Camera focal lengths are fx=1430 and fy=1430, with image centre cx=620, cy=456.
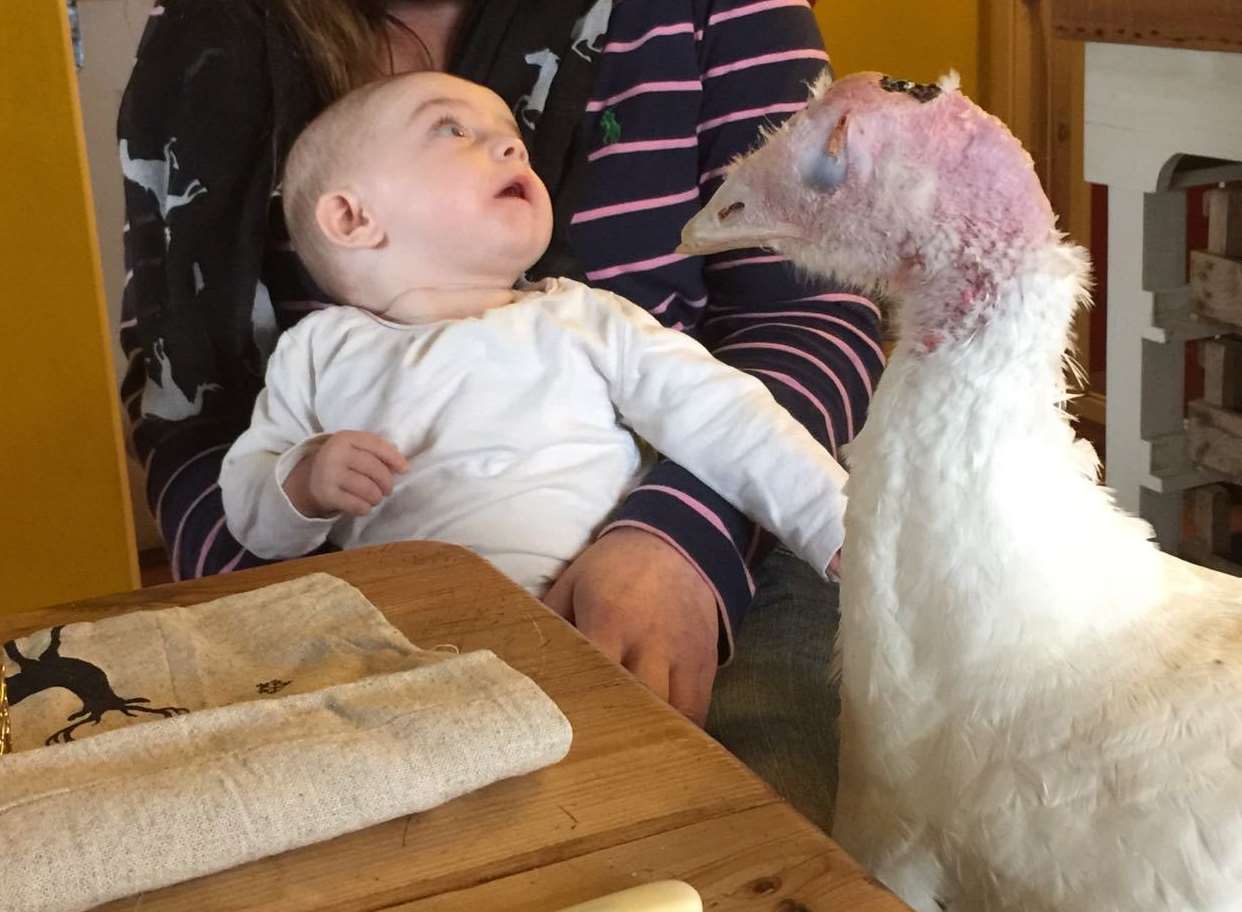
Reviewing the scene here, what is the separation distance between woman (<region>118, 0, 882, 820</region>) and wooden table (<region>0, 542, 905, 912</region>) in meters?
0.58

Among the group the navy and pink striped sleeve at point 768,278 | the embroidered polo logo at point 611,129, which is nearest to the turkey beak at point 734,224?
the navy and pink striped sleeve at point 768,278

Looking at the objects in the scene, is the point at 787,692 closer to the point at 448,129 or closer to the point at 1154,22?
the point at 448,129

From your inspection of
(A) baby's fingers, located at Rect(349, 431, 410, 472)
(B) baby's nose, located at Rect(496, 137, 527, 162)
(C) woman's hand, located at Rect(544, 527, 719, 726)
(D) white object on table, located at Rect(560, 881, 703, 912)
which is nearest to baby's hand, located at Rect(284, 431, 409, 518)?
(A) baby's fingers, located at Rect(349, 431, 410, 472)

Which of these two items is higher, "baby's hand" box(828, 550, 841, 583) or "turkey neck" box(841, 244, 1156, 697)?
"turkey neck" box(841, 244, 1156, 697)

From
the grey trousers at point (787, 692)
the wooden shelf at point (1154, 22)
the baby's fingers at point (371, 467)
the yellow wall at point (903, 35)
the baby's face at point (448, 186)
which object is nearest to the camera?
the grey trousers at point (787, 692)

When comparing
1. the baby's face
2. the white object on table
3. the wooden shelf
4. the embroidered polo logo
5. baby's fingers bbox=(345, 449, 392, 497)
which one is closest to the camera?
the white object on table

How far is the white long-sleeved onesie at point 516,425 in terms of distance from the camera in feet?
3.13

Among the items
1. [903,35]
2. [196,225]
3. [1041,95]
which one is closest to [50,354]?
[196,225]

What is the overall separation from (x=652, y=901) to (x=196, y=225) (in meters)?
0.85

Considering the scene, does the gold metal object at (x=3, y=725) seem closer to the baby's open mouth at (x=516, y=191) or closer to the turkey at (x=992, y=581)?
the turkey at (x=992, y=581)

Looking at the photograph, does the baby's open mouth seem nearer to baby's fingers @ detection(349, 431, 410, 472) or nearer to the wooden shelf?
baby's fingers @ detection(349, 431, 410, 472)

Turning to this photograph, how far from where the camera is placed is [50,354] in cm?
148

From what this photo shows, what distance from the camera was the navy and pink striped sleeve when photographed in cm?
108

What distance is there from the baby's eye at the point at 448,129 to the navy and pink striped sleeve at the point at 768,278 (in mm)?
211
